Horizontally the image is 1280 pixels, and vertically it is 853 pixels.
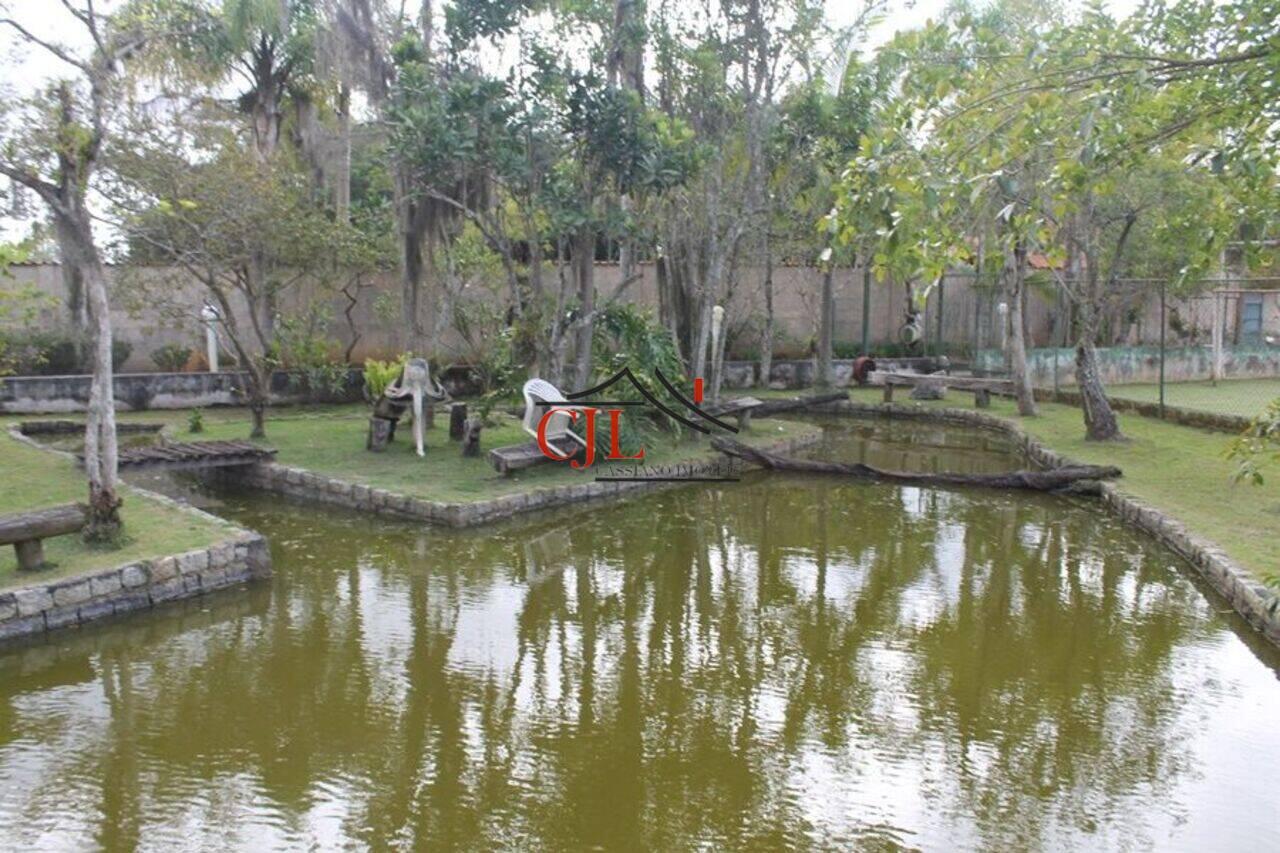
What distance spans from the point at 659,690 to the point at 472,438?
626 centimetres

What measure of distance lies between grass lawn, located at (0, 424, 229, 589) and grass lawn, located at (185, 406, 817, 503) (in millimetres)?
2111

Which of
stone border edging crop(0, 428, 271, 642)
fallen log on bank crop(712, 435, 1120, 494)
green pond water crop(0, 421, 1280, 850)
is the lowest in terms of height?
green pond water crop(0, 421, 1280, 850)

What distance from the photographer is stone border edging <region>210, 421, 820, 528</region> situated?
9.16 meters

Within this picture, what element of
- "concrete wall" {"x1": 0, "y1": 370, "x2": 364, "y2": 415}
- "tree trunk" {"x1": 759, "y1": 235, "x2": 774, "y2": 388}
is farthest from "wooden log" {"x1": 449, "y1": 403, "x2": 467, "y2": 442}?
"tree trunk" {"x1": 759, "y1": 235, "x2": 774, "y2": 388}

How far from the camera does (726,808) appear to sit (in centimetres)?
423

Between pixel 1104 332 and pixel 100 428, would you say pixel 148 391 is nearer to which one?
pixel 100 428

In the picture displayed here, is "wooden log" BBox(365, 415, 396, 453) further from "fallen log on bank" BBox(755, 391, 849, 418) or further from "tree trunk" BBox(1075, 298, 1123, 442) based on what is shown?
"tree trunk" BBox(1075, 298, 1123, 442)

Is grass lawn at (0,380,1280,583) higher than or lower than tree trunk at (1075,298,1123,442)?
lower

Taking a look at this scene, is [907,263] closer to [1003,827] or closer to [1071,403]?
[1003,827]

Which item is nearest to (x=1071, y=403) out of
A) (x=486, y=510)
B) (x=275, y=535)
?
(x=486, y=510)

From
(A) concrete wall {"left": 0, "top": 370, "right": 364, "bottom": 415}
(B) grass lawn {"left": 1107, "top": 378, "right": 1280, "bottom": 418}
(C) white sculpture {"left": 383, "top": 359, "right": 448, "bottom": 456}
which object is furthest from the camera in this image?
(A) concrete wall {"left": 0, "top": 370, "right": 364, "bottom": 415}

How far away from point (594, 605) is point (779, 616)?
1.31 m

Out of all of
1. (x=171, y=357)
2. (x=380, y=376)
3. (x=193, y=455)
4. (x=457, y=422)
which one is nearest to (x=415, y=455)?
(x=457, y=422)

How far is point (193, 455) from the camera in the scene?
10086mm
